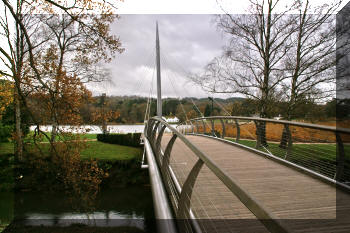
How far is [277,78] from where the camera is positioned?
966cm

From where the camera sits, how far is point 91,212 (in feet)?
33.2

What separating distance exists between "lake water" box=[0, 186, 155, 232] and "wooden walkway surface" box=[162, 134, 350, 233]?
681 centimetres

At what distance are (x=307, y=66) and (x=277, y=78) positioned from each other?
4.03 feet

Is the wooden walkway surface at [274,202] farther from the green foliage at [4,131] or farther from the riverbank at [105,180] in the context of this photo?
the green foliage at [4,131]

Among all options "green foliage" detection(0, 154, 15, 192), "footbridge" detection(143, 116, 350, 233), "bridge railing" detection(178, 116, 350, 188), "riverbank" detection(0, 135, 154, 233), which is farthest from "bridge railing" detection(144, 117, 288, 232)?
"green foliage" detection(0, 154, 15, 192)

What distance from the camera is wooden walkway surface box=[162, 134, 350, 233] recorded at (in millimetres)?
2244

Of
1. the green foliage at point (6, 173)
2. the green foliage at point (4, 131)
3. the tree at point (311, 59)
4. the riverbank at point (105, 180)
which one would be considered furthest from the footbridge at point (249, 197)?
the green foliage at point (4, 131)

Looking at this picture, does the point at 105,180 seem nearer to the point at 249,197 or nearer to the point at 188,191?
the point at 188,191

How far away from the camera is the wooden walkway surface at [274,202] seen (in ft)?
7.36

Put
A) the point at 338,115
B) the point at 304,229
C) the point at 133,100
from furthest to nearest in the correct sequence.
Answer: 1. the point at 133,100
2. the point at 338,115
3. the point at 304,229

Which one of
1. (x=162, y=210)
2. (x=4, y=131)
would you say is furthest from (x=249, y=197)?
(x=4, y=131)

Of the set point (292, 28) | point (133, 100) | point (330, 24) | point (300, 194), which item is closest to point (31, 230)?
point (300, 194)

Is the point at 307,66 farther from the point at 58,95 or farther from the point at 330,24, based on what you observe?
the point at 58,95

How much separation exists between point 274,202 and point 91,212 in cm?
937
